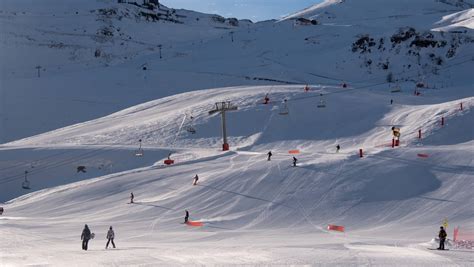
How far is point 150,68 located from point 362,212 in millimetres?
65570

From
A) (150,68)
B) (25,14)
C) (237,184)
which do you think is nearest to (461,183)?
(237,184)

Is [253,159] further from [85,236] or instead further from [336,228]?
[85,236]

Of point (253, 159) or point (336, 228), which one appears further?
point (253, 159)

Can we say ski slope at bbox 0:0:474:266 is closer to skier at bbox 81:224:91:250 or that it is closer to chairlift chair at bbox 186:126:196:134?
chairlift chair at bbox 186:126:196:134

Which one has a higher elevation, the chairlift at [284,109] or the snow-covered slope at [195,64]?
the snow-covered slope at [195,64]

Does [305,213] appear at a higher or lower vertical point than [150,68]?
lower

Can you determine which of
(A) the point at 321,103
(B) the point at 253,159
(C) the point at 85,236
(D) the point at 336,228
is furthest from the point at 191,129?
(C) the point at 85,236

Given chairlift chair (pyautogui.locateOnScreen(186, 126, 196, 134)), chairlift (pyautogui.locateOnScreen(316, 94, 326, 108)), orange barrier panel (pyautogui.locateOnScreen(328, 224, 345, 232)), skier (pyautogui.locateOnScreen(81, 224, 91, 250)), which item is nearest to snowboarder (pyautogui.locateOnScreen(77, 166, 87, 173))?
chairlift chair (pyautogui.locateOnScreen(186, 126, 196, 134))

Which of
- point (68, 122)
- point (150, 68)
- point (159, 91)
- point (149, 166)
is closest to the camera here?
point (149, 166)

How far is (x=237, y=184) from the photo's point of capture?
32.2m

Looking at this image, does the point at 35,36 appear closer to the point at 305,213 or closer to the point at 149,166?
the point at 149,166

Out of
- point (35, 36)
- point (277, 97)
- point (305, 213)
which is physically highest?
point (35, 36)

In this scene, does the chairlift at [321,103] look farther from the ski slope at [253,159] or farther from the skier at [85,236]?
the skier at [85,236]

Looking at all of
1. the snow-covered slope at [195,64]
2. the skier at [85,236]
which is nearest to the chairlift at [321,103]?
the snow-covered slope at [195,64]
